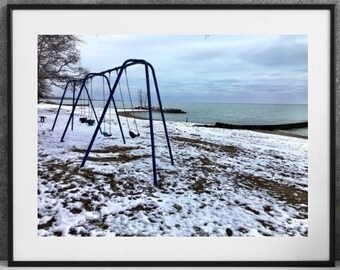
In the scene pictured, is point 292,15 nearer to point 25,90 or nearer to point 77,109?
point 77,109

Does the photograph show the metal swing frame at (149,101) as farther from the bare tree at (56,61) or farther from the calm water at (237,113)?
the bare tree at (56,61)

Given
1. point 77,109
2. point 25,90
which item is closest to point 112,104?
point 77,109

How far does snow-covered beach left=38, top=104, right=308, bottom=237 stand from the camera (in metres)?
1.86

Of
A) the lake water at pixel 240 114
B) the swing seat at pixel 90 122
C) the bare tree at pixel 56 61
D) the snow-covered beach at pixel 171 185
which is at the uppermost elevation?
the bare tree at pixel 56 61

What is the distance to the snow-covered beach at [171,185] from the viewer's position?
186 centimetres

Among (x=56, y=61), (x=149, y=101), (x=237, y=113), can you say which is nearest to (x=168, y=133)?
(x=149, y=101)

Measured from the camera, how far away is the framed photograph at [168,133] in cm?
185

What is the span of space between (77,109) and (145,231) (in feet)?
1.91

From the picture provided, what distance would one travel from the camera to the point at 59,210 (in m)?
1.86

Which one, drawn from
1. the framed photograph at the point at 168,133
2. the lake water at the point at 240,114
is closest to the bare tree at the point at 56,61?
the framed photograph at the point at 168,133

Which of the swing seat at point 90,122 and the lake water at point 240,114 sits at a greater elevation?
the lake water at point 240,114

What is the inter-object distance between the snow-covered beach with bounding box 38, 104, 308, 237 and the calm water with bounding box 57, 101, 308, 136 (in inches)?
1.7

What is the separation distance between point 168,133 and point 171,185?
0.71 ft

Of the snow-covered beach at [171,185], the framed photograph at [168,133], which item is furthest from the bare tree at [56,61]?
the snow-covered beach at [171,185]
